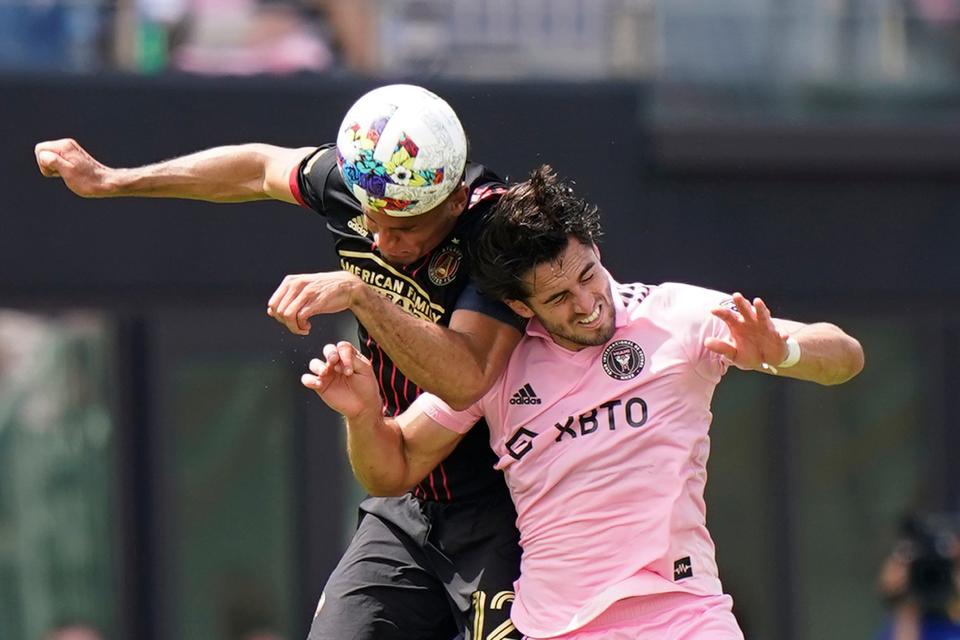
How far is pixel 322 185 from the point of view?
5785 mm

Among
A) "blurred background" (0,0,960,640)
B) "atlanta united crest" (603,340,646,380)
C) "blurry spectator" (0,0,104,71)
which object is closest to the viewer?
"atlanta united crest" (603,340,646,380)

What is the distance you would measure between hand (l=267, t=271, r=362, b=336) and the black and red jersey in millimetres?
594

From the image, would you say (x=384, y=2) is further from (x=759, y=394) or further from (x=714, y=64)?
(x=759, y=394)

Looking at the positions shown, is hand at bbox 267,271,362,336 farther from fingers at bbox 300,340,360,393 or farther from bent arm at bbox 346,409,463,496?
bent arm at bbox 346,409,463,496

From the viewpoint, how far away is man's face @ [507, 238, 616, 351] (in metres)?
5.24

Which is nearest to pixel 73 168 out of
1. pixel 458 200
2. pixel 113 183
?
pixel 113 183

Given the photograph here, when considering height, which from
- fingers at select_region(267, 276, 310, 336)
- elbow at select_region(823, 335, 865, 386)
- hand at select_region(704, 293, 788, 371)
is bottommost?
elbow at select_region(823, 335, 865, 386)

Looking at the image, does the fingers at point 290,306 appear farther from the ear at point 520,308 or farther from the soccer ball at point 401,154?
the ear at point 520,308

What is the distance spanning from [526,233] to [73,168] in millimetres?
1474

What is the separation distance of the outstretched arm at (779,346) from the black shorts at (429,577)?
37.6 inches

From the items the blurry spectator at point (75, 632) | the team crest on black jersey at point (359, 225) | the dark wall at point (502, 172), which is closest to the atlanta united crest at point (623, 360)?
the team crest on black jersey at point (359, 225)

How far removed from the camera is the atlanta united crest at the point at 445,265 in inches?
218

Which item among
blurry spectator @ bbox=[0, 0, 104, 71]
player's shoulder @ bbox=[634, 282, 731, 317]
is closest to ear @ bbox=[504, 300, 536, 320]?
player's shoulder @ bbox=[634, 282, 731, 317]

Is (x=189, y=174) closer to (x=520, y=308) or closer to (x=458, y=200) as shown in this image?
(x=458, y=200)
